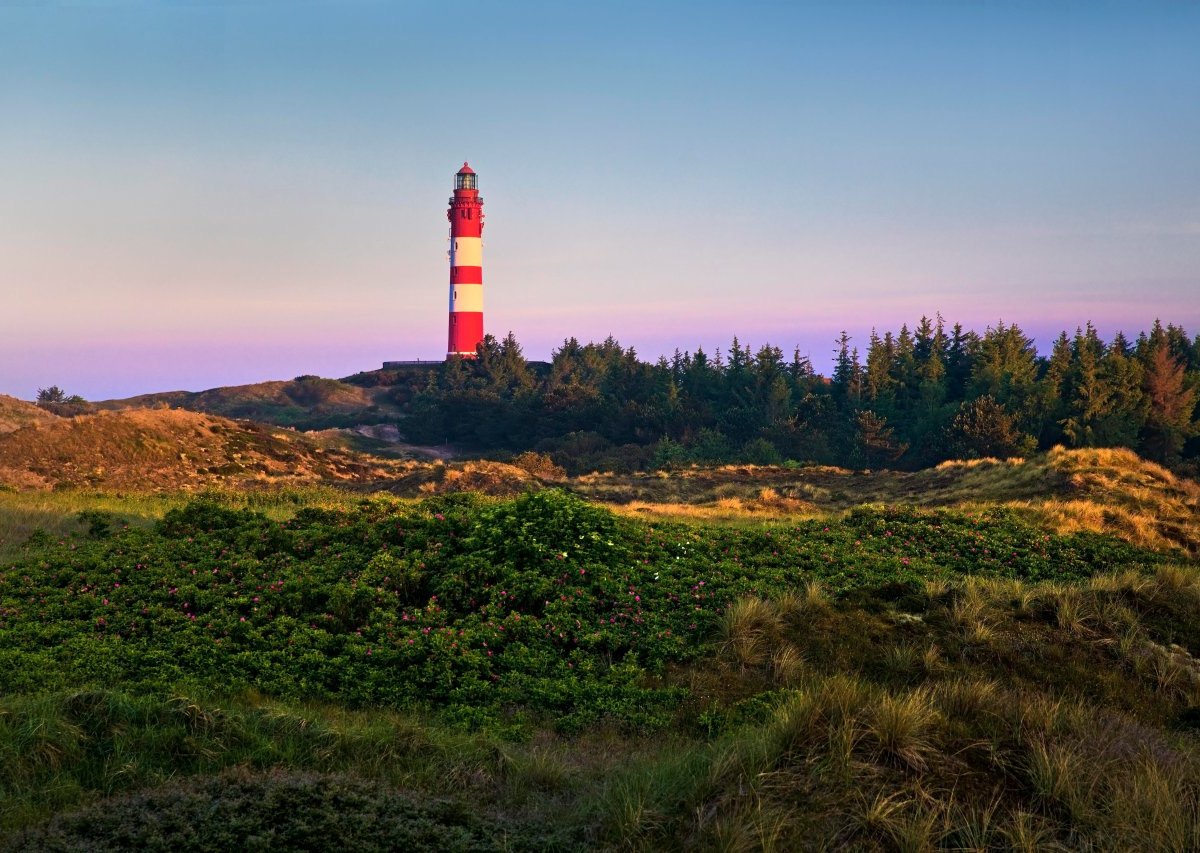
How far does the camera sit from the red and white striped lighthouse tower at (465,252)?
3063 inches

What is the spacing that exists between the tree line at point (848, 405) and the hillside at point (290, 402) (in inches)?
275

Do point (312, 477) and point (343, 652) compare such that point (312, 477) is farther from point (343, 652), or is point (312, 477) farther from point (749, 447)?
point (749, 447)

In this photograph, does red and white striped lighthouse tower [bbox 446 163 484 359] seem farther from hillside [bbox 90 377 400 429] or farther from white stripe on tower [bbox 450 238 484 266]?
hillside [bbox 90 377 400 429]

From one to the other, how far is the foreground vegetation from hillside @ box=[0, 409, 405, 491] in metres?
14.4

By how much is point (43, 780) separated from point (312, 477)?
30.0 m

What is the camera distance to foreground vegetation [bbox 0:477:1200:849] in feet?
19.5

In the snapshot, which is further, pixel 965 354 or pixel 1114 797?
pixel 965 354

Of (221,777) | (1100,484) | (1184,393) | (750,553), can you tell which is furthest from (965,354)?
(221,777)

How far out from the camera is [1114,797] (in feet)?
20.0

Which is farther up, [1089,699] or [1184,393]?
[1184,393]

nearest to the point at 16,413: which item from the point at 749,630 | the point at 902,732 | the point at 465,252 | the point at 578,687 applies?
the point at 465,252

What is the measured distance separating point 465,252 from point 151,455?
4908 centimetres

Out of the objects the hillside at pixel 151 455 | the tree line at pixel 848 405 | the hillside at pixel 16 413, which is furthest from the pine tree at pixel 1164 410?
the hillside at pixel 16 413

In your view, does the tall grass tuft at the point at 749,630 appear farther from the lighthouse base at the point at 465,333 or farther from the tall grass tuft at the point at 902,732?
the lighthouse base at the point at 465,333
